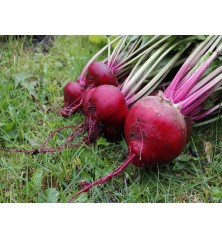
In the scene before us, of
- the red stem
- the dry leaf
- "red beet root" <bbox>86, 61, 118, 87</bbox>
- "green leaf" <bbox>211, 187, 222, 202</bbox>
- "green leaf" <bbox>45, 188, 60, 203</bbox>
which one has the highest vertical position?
"red beet root" <bbox>86, 61, 118, 87</bbox>

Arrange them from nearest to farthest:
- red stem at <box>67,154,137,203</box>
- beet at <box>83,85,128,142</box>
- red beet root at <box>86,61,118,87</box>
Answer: red stem at <box>67,154,137,203</box>, beet at <box>83,85,128,142</box>, red beet root at <box>86,61,118,87</box>

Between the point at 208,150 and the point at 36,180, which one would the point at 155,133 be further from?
the point at 36,180

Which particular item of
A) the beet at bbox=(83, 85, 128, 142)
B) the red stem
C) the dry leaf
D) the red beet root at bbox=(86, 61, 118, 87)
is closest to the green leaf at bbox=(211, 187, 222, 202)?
the dry leaf

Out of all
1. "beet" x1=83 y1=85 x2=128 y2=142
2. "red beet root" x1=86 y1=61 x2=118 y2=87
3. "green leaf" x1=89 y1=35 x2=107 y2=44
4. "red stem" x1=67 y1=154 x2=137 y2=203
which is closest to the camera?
"red stem" x1=67 y1=154 x2=137 y2=203

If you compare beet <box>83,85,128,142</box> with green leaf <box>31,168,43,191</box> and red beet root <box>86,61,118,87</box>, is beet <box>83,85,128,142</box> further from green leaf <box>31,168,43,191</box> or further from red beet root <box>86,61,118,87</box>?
green leaf <box>31,168,43,191</box>

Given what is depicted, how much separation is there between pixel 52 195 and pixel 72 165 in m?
0.22

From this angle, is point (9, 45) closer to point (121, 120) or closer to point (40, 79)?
point (40, 79)

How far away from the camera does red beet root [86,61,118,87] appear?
2.26 meters

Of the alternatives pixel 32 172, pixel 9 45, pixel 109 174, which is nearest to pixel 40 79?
pixel 9 45

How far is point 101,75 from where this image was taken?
226cm

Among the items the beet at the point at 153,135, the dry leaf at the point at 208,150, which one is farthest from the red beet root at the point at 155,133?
the dry leaf at the point at 208,150

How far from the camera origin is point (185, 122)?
1.95 m

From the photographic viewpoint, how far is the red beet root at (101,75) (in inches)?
89.0

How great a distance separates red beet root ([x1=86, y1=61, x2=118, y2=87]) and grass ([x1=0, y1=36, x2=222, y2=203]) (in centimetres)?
24
